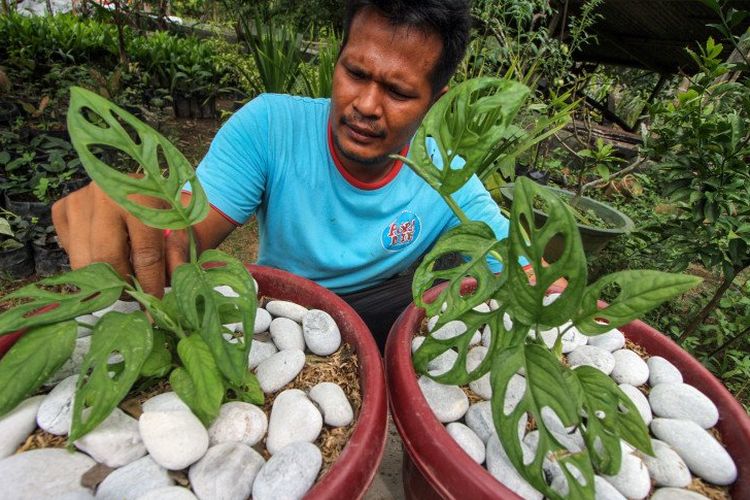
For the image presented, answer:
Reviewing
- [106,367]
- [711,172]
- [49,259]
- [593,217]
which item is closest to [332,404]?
[106,367]

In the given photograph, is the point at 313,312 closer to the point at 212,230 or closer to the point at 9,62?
the point at 212,230

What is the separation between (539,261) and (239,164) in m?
0.72

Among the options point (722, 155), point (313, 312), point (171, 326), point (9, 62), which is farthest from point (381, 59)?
point (9, 62)

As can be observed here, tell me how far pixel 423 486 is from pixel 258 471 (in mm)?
211

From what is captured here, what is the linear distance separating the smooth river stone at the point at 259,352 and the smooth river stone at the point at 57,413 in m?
0.21

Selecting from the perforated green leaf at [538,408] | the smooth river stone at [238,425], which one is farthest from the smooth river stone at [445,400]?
the smooth river stone at [238,425]

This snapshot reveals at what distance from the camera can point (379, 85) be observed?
85cm

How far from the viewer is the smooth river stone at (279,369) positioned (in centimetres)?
60

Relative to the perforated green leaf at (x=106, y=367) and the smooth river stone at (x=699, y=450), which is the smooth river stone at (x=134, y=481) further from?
the smooth river stone at (x=699, y=450)

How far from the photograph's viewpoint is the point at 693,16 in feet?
9.66

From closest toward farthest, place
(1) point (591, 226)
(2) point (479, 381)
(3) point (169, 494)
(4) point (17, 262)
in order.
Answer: (3) point (169, 494), (2) point (479, 381), (4) point (17, 262), (1) point (591, 226)

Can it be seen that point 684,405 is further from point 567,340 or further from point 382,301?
point 382,301

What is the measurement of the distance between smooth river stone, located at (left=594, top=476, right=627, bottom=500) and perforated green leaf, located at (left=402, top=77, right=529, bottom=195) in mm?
386

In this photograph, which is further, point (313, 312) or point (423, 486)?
point (313, 312)
